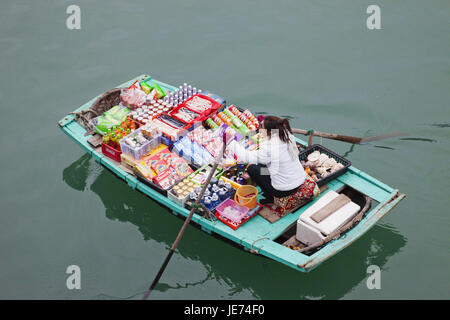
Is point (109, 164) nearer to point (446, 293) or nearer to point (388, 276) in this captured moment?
point (388, 276)

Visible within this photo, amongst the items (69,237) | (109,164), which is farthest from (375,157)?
(69,237)

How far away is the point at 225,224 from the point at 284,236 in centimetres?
80

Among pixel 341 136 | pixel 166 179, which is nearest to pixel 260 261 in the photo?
pixel 166 179

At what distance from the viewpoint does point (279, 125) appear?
568 cm

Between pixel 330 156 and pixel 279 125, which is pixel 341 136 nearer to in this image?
pixel 330 156

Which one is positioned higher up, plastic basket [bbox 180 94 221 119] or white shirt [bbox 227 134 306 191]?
plastic basket [bbox 180 94 221 119]

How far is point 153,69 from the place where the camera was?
10.4 m

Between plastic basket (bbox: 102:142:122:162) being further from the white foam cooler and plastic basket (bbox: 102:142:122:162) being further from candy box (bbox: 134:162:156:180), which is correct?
the white foam cooler

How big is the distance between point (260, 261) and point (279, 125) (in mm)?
2027

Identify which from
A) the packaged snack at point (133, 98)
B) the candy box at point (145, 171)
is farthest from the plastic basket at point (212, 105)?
the candy box at point (145, 171)

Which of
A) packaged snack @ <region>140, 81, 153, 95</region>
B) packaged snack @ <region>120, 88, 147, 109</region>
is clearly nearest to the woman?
packaged snack @ <region>120, 88, 147, 109</region>

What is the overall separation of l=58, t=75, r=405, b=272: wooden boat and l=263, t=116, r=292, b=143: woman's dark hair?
1.17 m

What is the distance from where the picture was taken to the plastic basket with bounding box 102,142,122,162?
711 centimetres

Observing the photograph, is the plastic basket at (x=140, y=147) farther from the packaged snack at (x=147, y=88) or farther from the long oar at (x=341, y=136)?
the long oar at (x=341, y=136)
